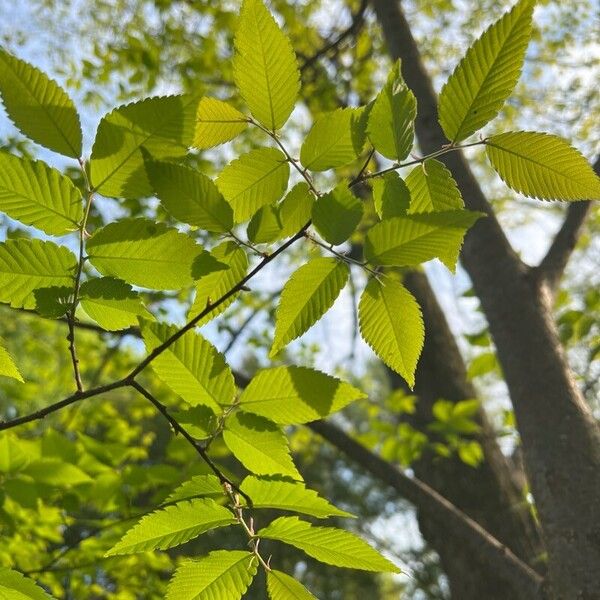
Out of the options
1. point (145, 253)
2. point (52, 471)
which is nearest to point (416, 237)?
point (145, 253)

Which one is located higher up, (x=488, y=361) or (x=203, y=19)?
(x=203, y=19)

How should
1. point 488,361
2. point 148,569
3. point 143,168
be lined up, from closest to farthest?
1. point 143,168
2. point 488,361
3. point 148,569

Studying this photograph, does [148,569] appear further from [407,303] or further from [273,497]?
[407,303]

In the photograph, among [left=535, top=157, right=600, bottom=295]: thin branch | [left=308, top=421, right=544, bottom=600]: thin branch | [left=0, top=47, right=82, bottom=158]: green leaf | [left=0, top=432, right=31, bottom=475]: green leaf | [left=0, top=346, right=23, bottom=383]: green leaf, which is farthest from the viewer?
[left=535, top=157, right=600, bottom=295]: thin branch

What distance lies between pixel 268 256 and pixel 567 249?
153 centimetres

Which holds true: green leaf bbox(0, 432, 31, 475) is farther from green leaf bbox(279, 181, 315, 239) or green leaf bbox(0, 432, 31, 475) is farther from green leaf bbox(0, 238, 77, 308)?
green leaf bbox(279, 181, 315, 239)

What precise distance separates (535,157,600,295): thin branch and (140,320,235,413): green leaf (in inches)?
52.6

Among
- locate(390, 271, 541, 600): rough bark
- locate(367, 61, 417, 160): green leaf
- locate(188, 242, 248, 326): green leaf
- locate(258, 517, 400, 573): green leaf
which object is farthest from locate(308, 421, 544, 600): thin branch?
locate(367, 61, 417, 160): green leaf

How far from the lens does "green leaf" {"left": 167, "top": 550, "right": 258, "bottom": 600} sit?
607mm

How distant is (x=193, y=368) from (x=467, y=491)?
104 inches

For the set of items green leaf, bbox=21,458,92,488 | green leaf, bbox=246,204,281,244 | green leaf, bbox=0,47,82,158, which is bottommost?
green leaf, bbox=21,458,92,488

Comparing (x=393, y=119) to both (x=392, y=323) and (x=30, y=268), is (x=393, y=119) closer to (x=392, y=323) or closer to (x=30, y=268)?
(x=392, y=323)

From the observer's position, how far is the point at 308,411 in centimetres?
68

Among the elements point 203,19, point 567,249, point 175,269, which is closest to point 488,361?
point 567,249
